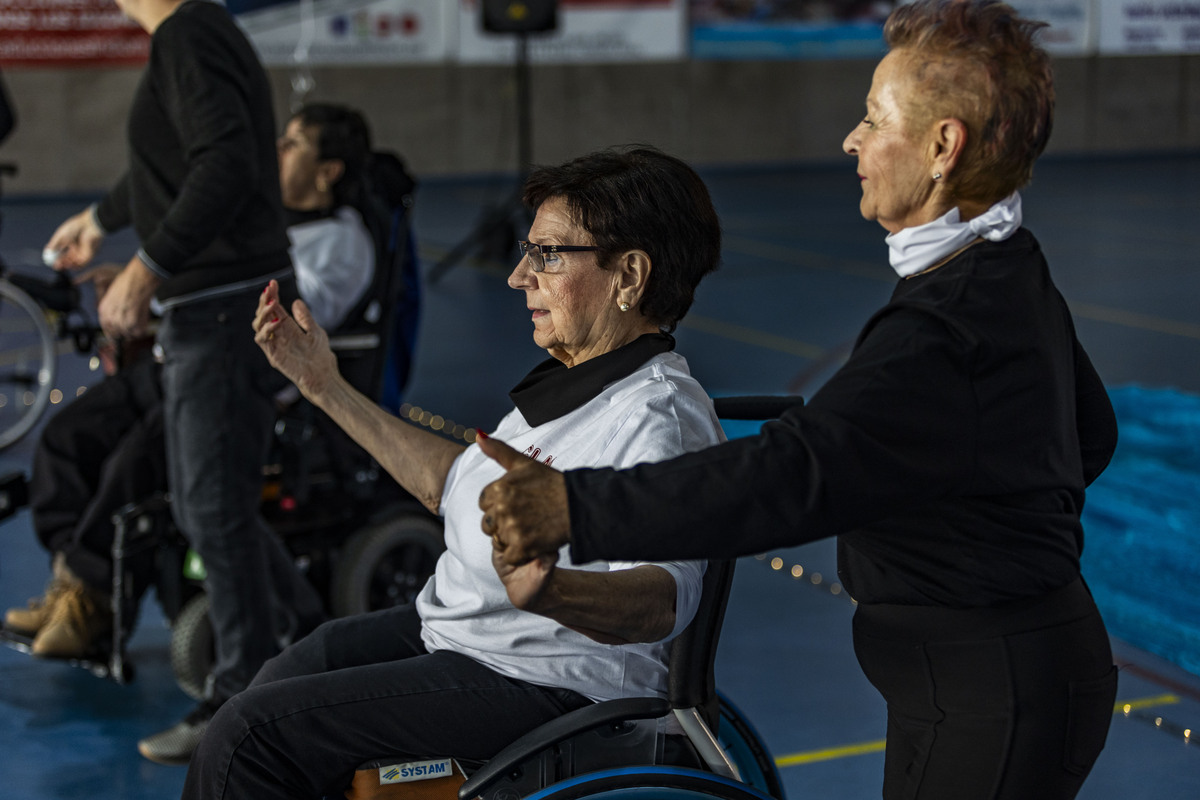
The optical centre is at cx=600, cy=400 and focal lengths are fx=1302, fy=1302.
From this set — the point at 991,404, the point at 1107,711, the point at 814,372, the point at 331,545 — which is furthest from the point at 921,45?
the point at 814,372

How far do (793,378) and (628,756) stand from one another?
13.3 feet

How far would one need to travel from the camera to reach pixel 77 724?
108 inches

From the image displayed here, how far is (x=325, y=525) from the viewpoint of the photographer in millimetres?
3062

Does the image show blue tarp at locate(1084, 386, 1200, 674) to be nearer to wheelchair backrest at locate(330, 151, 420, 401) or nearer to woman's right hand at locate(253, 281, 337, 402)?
wheelchair backrest at locate(330, 151, 420, 401)

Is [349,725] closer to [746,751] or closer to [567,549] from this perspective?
[567,549]

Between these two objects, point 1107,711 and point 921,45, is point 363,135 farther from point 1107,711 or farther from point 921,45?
point 1107,711

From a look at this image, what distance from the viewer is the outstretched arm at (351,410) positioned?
1.84 m

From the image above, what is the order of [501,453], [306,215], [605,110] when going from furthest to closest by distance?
1. [605,110]
2. [306,215]
3. [501,453]

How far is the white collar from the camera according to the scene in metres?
1.29

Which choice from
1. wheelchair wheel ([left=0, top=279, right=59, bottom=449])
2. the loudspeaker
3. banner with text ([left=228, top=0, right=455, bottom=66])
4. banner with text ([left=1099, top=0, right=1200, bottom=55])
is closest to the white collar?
wheelchair wheel ([left=0, top=279, right=59, bottom=449])

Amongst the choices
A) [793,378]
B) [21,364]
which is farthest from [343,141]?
[21,364]

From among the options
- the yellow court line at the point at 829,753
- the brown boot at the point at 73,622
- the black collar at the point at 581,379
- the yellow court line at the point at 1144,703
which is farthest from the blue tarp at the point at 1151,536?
the brown boot at the point at 73,622

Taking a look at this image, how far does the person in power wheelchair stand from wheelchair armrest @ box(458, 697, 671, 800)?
1550 mm

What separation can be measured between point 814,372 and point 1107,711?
4287 millimetres
